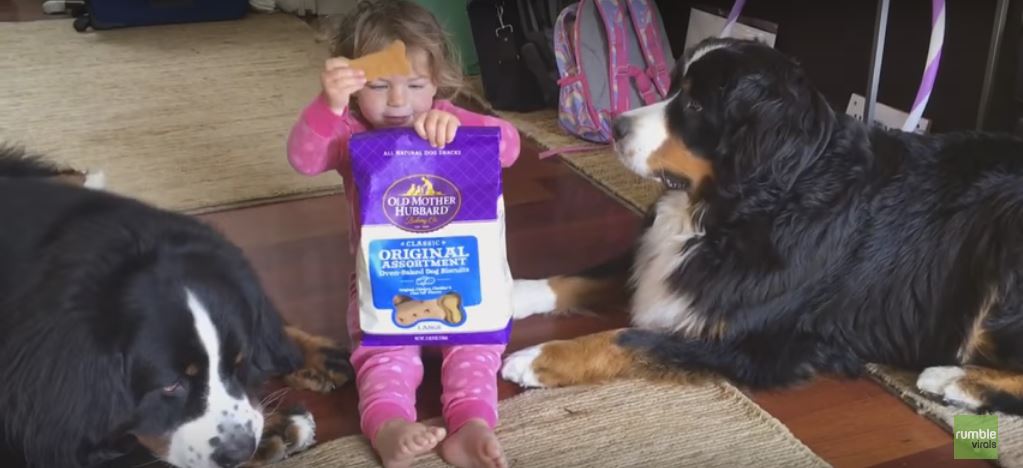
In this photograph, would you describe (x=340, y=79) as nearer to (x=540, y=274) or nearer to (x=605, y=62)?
(x=540, y=274)

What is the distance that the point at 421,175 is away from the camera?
1466 millimetres

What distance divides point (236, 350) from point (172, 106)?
2319 mm

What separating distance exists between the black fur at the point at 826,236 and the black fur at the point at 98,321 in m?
0.81

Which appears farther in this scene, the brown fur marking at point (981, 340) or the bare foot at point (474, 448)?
the brown fur marking at point (981, 340)

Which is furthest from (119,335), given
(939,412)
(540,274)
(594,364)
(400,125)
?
(939,412)

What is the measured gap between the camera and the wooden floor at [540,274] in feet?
5.04

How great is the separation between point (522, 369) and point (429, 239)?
32 centimetres

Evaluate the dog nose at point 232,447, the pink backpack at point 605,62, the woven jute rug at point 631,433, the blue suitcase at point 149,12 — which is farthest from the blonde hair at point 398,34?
the blue suitcase at point 149,12

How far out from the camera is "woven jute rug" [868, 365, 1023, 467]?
1476 millimetres

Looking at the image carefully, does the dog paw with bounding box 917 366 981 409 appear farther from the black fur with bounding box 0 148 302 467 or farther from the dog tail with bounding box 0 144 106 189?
the dog tail with bounding box 0 144 106 189

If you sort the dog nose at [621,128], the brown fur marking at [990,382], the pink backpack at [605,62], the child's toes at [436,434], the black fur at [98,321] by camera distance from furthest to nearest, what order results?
the pink backpack at [605,62] → the dog nose at [621,128] → the brown fur marking at [990,382] → the child's toes at [436,434] → the black fur at [98,321]

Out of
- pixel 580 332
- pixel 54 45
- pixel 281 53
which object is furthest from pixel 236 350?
pixel 54 45

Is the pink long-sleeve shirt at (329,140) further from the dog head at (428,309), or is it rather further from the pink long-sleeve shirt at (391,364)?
the dog head at (428,309)

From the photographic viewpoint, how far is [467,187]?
4.86 ft
